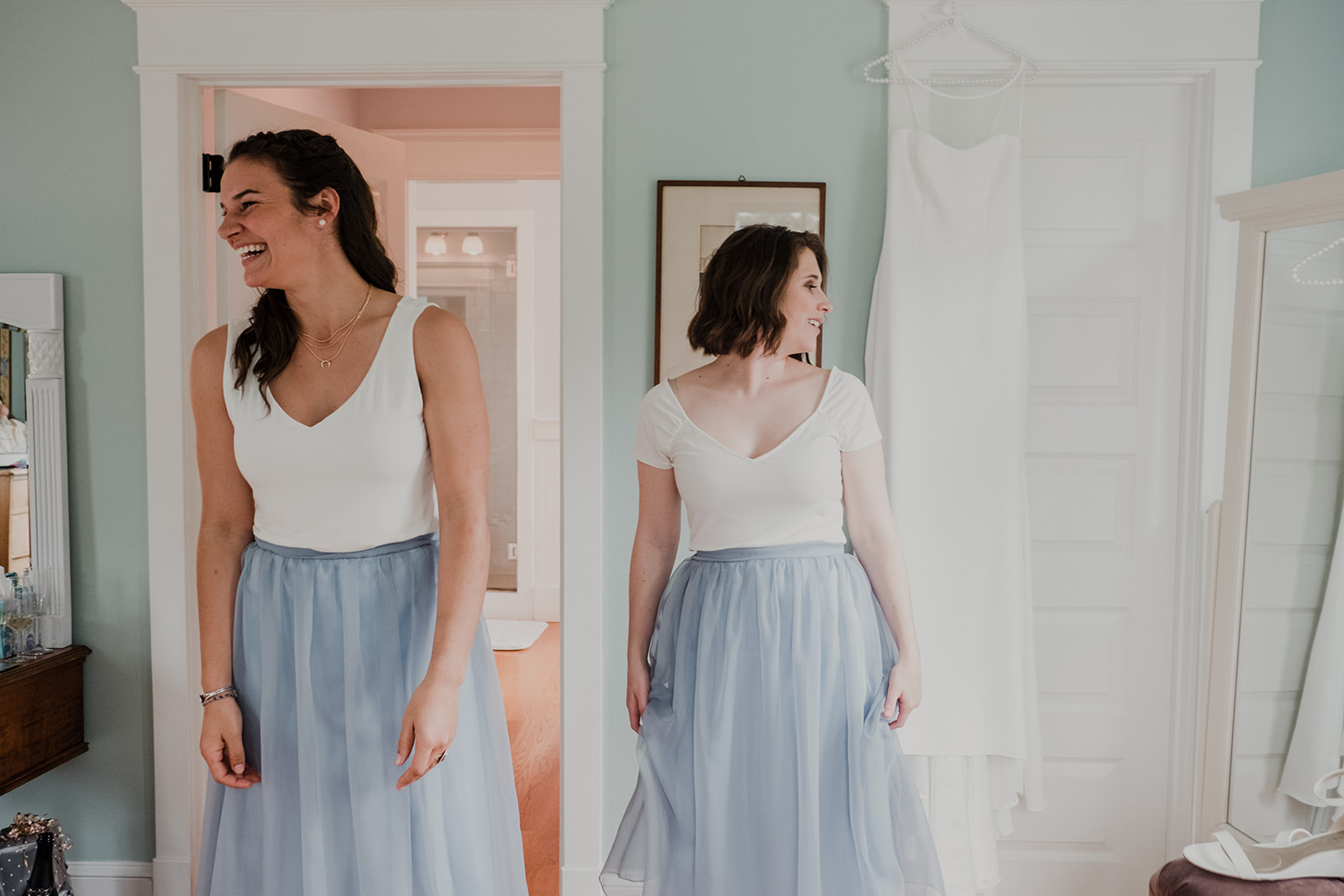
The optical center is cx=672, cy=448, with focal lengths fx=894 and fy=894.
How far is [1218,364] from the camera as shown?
2154 mm

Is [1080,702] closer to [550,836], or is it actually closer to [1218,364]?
[1218,364]

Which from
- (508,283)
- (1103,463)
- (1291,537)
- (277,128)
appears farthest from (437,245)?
(1291,537)

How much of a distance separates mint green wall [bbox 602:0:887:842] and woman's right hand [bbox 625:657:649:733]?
29.7 inches

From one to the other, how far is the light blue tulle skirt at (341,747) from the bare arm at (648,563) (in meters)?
0.38

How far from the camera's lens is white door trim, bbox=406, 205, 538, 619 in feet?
16.2

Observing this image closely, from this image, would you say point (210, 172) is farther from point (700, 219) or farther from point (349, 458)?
point (349, 458)

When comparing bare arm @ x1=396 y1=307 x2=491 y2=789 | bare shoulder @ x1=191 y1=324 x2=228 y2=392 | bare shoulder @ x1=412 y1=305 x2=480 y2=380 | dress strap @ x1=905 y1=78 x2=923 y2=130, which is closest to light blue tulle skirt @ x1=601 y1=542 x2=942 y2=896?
bare arm @ x1=396 y1=307 x2=491 y2=789

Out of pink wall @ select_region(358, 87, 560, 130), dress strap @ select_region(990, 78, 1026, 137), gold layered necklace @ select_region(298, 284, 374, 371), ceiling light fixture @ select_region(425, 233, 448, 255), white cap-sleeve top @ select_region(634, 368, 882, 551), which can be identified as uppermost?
pink wall @ select_region(358, 87, 560, 130)

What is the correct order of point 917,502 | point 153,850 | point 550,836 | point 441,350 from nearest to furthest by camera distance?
point 441,350 < point 917,502 < point 153,850 < point 550,836

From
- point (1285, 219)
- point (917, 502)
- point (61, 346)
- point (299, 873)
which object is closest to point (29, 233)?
point (61, 346)

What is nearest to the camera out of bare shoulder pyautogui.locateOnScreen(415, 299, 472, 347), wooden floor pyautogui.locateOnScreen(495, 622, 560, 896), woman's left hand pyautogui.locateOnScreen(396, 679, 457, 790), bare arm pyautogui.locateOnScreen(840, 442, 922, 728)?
woman's left hand pyautogui.locateOnScreen(396, 679, 457, 790)

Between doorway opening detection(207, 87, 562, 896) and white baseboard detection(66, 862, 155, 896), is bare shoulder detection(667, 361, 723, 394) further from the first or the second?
white baseboard detection(66, 862, 155, 896)

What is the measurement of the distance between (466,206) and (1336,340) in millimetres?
4289

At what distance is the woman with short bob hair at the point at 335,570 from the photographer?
1.16 m
